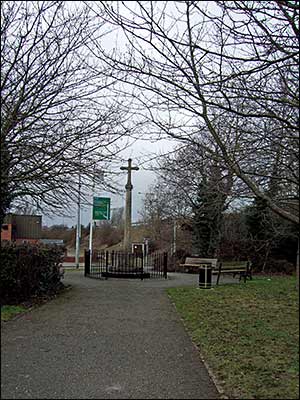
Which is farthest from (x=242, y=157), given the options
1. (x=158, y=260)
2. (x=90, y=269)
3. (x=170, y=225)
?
(x=170, y=225)

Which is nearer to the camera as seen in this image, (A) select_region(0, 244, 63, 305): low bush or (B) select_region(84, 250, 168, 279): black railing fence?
(A) select_region(0, 244, 63, 305): low bush

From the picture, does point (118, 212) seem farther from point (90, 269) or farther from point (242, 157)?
point (242, 157)

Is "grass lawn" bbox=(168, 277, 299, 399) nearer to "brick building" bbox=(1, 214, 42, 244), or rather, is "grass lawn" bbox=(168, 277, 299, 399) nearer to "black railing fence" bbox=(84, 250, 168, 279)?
"brick building" bbox=(1, 214, 42, 244)

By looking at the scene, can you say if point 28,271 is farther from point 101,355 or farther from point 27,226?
point 101,355

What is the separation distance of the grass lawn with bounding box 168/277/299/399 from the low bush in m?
3.06

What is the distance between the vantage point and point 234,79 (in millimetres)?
5867

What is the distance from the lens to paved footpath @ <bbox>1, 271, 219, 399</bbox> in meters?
3.46

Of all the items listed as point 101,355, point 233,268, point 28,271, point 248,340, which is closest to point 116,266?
point 233,268

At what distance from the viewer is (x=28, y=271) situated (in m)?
10.9

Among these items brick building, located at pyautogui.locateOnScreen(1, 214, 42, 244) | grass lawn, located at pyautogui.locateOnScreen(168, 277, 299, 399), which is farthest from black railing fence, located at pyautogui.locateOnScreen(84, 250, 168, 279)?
grass lawn, located at pyautogui.locateOnScreen(168, 277, 299, 399)

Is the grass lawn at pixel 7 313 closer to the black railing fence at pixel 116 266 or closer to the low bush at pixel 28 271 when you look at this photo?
the low bush at pixel 28 271

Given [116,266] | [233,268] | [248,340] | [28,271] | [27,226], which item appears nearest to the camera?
[248,340]

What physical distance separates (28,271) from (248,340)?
5919 millimetres

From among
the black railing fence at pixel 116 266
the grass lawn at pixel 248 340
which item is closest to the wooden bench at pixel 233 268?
the black railing fence at pixel 116 266
